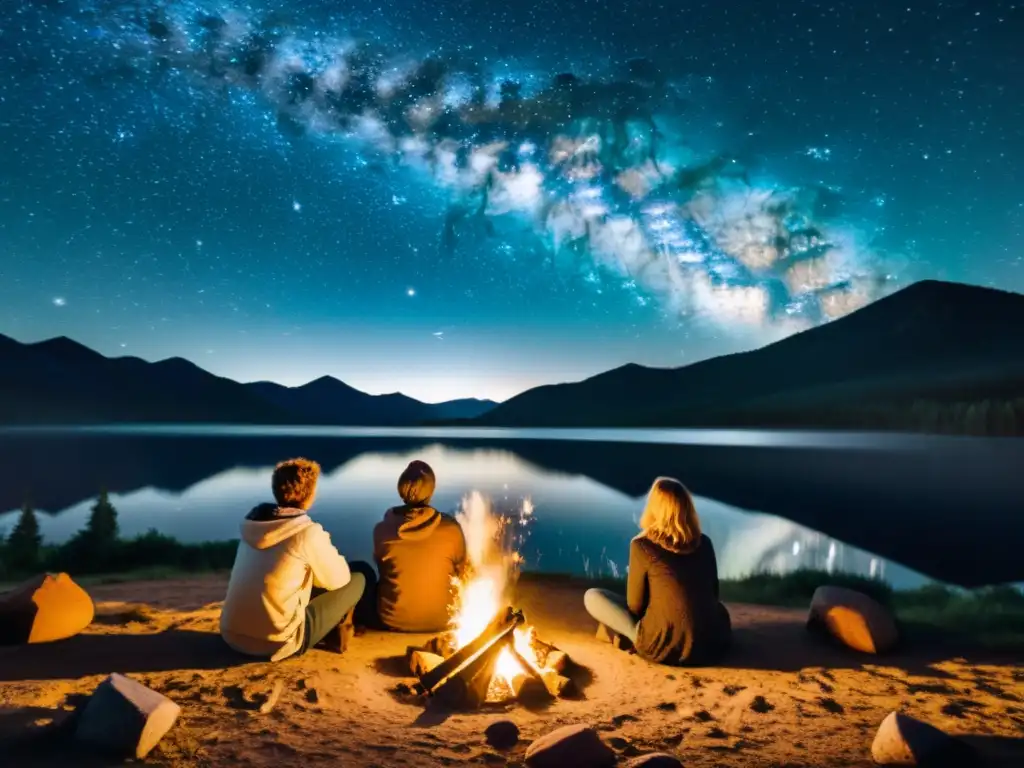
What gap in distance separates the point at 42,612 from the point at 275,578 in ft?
9.74

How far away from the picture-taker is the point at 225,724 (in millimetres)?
4727

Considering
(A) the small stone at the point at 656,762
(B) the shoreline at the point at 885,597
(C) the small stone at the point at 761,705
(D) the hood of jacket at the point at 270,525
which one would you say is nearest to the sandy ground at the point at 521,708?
(C) the small stone at the point at 761,705

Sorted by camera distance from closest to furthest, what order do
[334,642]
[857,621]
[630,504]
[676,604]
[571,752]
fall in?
[571,752], [676,604], [334,642], [857,621], [630,504]

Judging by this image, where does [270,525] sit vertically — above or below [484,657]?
above

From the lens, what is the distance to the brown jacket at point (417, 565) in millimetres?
6809

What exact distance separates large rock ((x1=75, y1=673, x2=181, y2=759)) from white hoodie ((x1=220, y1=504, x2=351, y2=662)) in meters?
1.31

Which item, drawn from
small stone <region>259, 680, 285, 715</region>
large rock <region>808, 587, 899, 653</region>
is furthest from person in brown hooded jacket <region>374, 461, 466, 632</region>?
large rock <region>808, 587, 899, 653</region>

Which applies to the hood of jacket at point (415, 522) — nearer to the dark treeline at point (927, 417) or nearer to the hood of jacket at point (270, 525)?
the hood of jacket at point (270, 525)

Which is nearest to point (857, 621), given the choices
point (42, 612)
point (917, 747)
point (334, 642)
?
point (917, 747)

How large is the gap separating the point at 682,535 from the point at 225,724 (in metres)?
3.88

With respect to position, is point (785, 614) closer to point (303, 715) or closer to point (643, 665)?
point (643, 665)

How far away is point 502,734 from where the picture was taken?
4.69 meters

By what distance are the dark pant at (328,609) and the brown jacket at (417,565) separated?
337 mm

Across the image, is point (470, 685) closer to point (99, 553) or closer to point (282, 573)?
point (282, 573)
